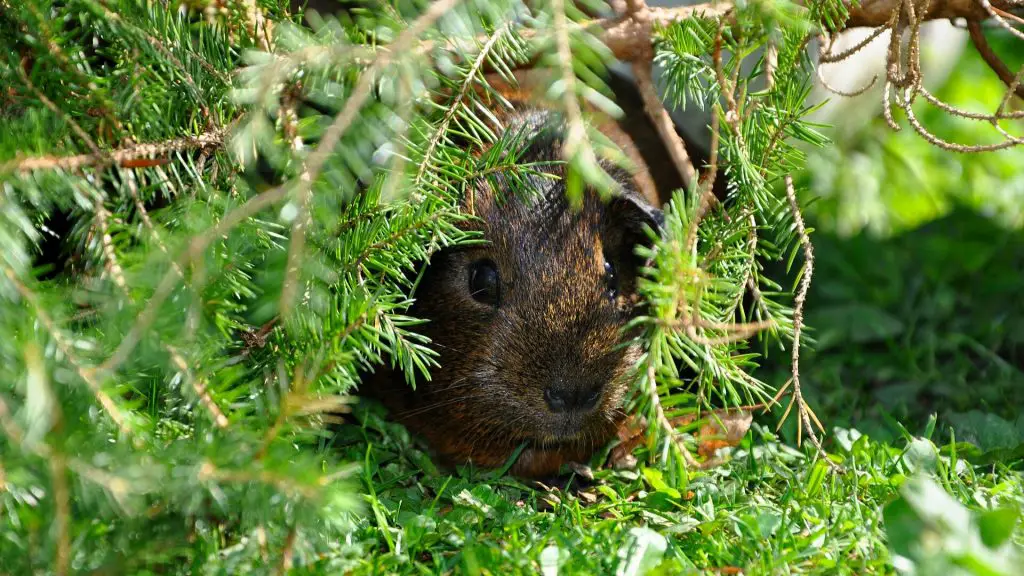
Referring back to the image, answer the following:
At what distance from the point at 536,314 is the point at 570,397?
28 cm

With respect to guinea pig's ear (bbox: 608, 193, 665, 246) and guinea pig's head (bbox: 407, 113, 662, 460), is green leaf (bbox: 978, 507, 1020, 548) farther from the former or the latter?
guinea pig's ear (bbox: 608, 193, 665, 246)

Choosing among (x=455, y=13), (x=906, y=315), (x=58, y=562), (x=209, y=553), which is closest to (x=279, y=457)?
(x=58, y=562)

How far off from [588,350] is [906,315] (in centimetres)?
201

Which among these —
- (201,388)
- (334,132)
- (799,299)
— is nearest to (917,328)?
(799,299)

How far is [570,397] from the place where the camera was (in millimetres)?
2604

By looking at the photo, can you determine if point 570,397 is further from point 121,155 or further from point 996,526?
point 121,155

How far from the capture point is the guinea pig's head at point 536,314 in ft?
8.71

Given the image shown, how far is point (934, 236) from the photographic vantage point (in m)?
4.45

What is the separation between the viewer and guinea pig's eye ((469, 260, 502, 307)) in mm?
2914

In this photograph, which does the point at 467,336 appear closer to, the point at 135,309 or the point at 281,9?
the point at 281,9

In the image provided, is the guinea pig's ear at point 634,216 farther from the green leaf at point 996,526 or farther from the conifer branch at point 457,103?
the green leaf at point 996,526

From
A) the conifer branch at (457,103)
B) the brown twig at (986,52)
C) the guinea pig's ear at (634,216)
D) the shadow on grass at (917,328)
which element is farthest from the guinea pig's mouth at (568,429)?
the brown twig at (986,52)

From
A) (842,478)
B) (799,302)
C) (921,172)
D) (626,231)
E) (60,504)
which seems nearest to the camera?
(60,504)

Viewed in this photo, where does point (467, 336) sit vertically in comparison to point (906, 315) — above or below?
above
